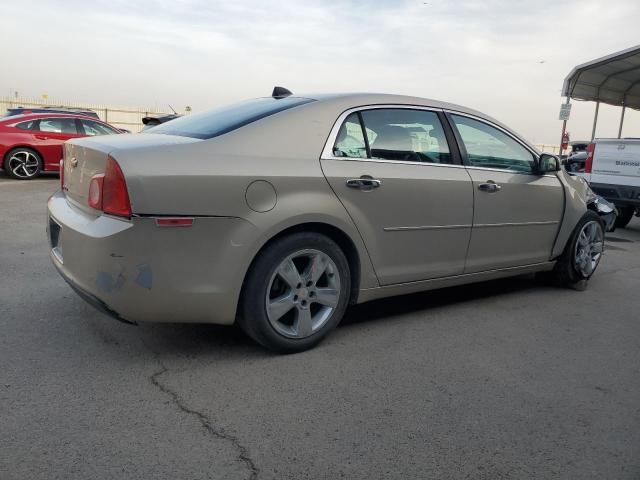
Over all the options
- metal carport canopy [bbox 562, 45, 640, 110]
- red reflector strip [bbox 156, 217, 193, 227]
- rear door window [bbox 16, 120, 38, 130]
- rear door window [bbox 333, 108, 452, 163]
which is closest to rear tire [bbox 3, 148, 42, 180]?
rear door window [bbox 16, 120, 38, 130]

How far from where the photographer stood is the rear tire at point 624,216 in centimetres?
975

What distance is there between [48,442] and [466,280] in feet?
9.73

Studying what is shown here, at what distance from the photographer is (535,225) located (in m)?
4.56

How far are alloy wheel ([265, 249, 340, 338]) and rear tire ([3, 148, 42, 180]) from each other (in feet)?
33.4

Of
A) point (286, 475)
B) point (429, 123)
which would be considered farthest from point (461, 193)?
point (286, 475)

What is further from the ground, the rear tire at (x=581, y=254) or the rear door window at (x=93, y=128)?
the rear door window at (x=93, y=128)

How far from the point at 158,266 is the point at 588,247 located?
13.4ft

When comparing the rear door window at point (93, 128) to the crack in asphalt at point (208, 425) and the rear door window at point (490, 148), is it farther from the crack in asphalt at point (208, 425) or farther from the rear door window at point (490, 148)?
the crack in asphalt at point (208, 425)

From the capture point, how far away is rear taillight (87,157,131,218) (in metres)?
2.71

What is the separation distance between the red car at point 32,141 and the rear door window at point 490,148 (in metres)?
8.83

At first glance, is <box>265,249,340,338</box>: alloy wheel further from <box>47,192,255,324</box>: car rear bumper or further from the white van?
the white van

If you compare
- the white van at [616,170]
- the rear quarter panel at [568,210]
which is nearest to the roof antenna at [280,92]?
the rear quarter panel at [568,210]

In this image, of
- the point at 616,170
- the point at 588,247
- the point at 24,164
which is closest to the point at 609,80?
the point at 616,170

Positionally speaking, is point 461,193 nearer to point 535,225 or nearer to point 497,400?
point 535,225
